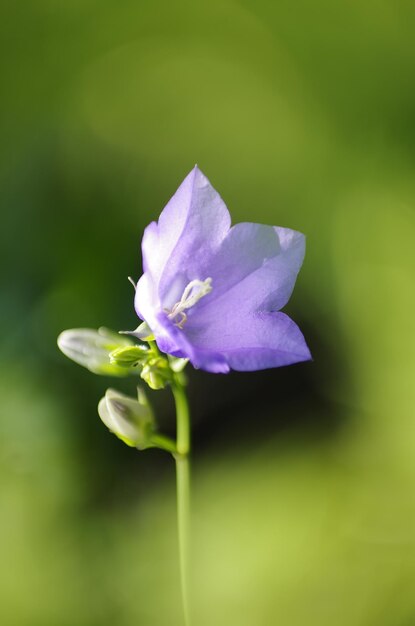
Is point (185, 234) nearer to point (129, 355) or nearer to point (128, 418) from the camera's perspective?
point (129, 355)

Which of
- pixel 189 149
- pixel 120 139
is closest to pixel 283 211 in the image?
pixel 189 149

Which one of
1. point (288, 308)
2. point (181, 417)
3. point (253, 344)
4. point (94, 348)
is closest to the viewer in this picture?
point (253, 344)

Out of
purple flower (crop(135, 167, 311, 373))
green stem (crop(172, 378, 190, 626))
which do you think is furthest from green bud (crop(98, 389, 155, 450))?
purple flower (crop(135, 167, 311, 373))

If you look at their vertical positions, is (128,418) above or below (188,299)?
below

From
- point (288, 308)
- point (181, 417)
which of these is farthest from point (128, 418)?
point (288, 308)

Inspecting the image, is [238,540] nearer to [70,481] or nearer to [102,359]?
[70,481]

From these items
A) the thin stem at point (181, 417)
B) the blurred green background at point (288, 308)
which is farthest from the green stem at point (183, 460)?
the blurred green background at point (288, 308)

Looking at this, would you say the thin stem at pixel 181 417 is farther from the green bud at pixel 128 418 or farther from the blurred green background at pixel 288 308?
the blurred green background at pixel 288 308
